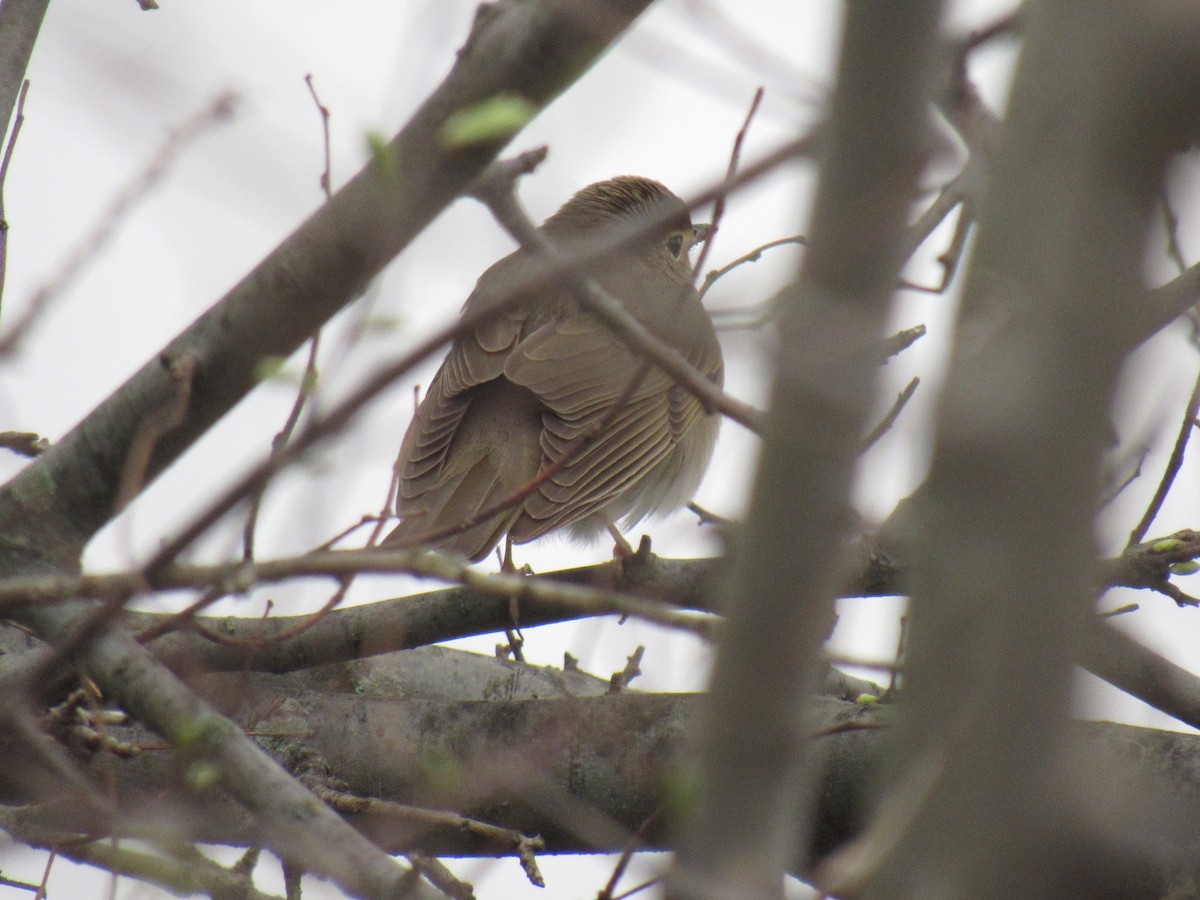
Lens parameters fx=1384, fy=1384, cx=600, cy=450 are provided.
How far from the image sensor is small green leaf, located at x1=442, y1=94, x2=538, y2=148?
2.34 metres

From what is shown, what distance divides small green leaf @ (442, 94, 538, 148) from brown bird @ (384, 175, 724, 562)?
2.56 m

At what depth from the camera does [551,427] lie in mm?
5887

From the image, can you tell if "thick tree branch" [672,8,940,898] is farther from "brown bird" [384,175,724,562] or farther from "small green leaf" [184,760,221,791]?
"brown bird" [384,175,724,562]

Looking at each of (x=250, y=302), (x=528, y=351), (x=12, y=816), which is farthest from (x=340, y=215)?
(x=528, y=351)

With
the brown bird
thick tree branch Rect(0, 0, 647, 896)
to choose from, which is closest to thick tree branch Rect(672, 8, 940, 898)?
thick tree branch Rect(0, 0, 647, 896)

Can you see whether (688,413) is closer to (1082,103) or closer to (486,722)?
(486,722)

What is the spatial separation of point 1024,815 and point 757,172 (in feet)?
2.63

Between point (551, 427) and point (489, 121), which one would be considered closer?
point (489, 121)

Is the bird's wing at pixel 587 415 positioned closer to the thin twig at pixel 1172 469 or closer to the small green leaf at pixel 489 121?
the thin twig at pixel 1172 469

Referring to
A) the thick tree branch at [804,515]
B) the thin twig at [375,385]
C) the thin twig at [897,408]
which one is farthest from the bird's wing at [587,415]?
the thick tree branch at [804,515]

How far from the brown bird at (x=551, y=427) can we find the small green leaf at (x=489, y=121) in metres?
2.56

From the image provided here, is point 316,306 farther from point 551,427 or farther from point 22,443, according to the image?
Answer: point 551,427

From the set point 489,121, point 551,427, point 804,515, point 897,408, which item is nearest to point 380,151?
point 489,121

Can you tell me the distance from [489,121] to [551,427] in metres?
3.58
